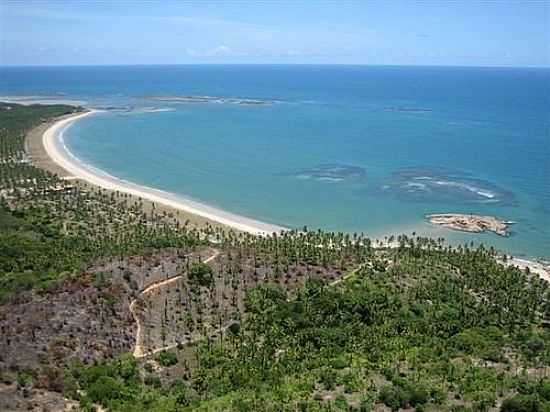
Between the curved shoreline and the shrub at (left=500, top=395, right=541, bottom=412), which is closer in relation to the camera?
the shrub at (left=500, top=395, right=541, bottom=412)

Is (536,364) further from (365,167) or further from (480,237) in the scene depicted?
(365,167)

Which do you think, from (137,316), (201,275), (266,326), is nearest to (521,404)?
(266,326)

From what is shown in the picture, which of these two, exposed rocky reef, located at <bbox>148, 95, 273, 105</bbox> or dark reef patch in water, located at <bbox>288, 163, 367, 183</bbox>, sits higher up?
exposed rocky reef, located at <bbox>148, 95, 273, 105</bbox>

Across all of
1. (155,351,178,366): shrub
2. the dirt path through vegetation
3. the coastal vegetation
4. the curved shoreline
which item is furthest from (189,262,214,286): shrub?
the curved shoreline

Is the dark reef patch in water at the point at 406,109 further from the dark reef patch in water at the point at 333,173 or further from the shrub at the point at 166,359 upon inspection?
the shrub at the point at 166,359

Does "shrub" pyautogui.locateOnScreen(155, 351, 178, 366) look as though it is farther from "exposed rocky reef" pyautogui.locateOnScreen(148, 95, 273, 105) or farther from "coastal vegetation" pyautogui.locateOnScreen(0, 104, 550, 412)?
"exposed rocky reef" pyautogui.locateOnScreen(148, 95, 273, 105)

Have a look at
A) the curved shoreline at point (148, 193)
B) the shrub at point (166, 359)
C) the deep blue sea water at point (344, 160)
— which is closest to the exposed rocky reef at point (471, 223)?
the deep blue sea water at point (344, 160)
